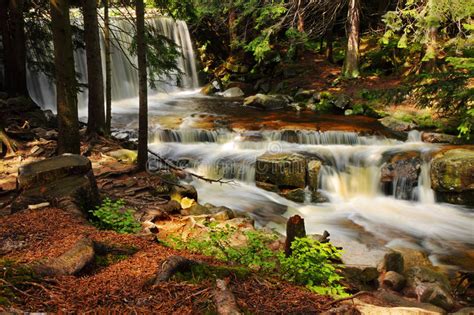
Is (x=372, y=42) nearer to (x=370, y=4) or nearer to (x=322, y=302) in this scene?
(x=370, y=4)

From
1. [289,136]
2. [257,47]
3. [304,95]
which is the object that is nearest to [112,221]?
[289,136]

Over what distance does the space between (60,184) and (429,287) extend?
609 centimetres

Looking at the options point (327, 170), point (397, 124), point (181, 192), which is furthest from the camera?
point (397, 124)

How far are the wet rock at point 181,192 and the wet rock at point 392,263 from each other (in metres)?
4.31

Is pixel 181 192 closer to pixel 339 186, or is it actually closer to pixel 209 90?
pixel 339 186

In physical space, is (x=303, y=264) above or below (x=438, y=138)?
below

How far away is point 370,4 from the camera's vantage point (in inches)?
1041

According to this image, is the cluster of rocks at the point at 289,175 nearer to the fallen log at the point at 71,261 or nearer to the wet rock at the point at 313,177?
the wet rock at the point at 313,177

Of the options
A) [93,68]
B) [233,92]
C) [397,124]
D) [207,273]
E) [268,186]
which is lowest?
[268,186]

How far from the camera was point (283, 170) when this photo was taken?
1150 cm

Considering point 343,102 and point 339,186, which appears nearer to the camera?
point 339,186

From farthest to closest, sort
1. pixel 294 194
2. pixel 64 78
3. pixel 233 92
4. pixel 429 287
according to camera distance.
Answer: pixel 233 92
pixel 294 194
pixel 64 78
pixel 429 287

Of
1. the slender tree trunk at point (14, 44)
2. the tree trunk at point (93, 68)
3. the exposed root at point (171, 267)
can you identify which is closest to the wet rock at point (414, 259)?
the exposed root at point (171, 267)

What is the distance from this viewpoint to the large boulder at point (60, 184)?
577 centimetres
